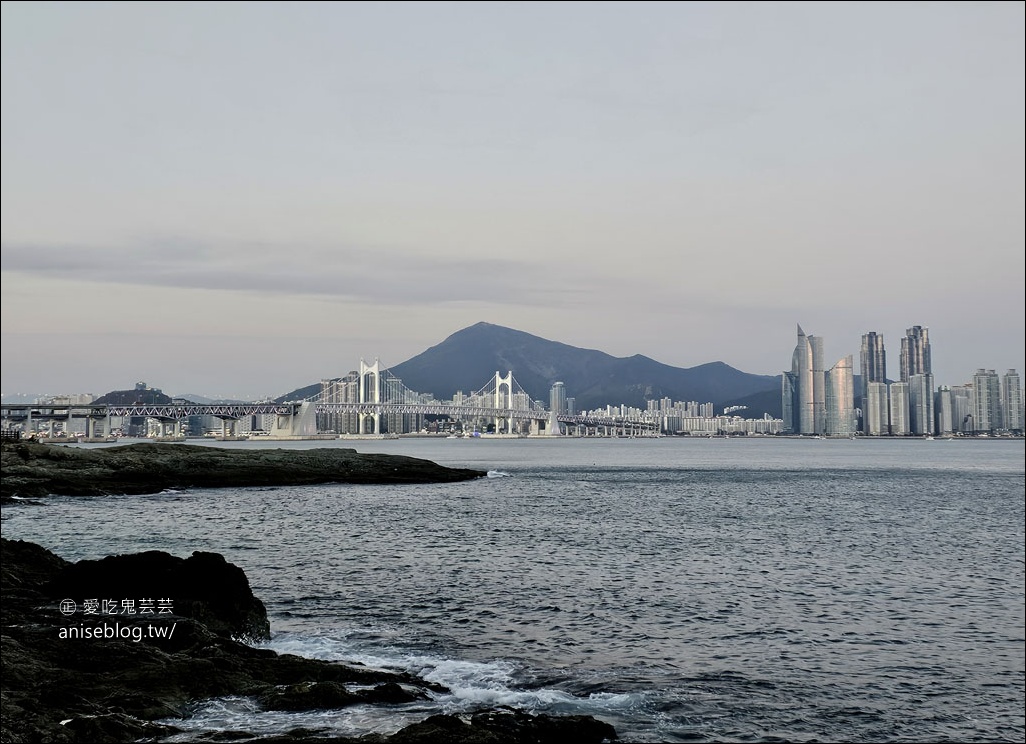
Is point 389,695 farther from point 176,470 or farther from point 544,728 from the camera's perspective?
point 176,470

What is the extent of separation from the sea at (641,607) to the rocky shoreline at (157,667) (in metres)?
0.41

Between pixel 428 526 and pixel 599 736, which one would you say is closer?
pixel 599 736

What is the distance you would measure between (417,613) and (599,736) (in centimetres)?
698

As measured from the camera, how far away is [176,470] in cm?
5169

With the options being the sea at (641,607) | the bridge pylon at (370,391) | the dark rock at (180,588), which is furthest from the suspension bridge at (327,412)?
the dark rock at (180,588)

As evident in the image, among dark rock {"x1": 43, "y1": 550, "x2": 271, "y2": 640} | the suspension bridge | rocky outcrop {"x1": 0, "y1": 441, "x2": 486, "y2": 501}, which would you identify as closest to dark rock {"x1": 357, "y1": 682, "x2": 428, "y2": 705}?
dark rock {"x1": 43, "y1": 550, "x2": 271, "y2": 640}

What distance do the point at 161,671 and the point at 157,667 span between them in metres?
0.15

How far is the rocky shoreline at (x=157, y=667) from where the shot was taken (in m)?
7.60

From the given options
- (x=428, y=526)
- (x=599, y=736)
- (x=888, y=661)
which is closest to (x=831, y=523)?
(x=428, y=526)

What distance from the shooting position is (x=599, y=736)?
8.17 m

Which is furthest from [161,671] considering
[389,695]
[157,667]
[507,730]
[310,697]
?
[507,730]

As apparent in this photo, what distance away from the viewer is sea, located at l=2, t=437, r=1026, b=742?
31.6 feet

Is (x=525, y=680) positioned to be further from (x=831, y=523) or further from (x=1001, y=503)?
(x=1001, y=503)

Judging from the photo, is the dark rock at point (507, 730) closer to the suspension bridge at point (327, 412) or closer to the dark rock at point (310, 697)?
the dark rock at point (310, 697)
